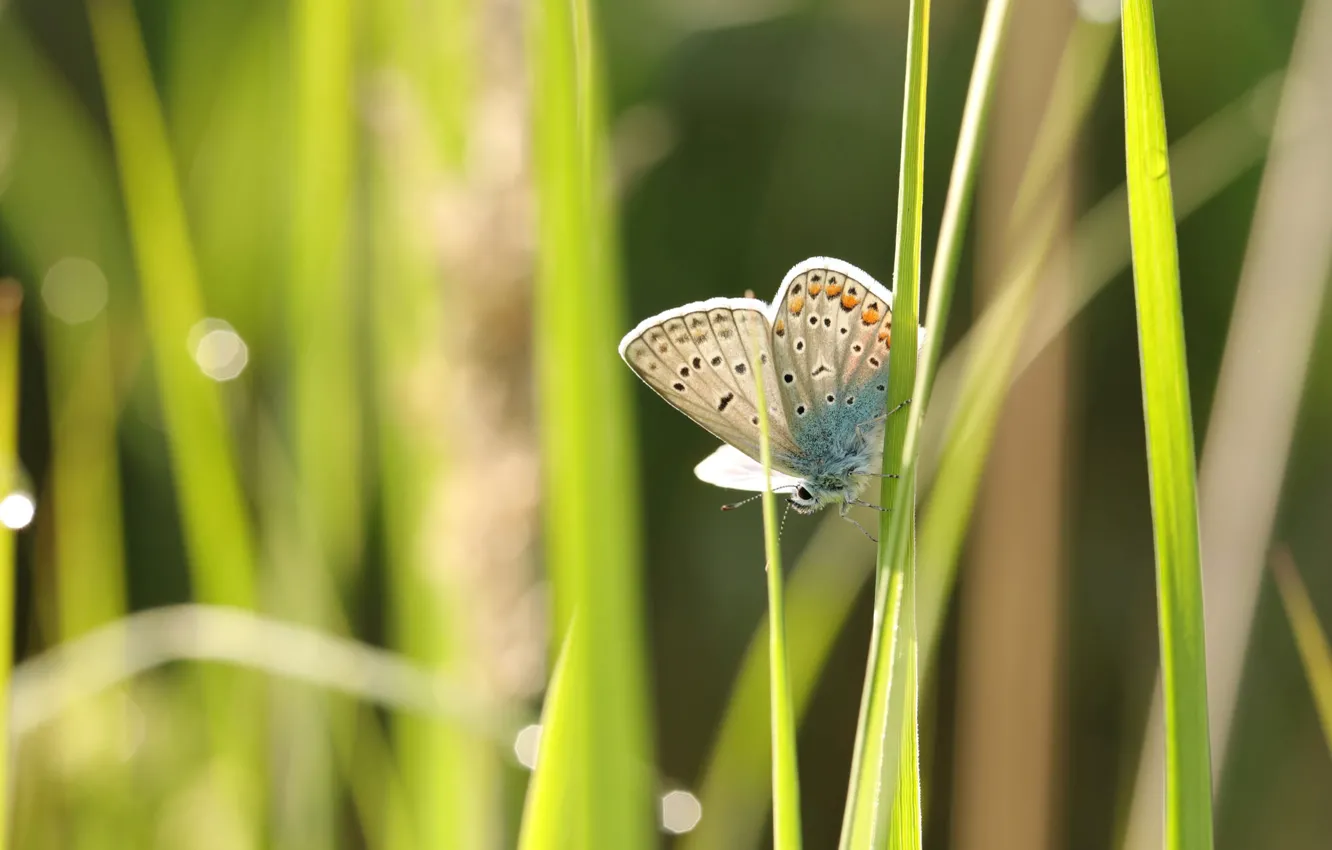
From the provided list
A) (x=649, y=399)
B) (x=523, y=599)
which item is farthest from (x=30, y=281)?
(x=523, y=599)

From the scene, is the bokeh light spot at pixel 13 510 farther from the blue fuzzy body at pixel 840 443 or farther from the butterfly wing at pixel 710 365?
the blue fuzzy body at pixel 840 443

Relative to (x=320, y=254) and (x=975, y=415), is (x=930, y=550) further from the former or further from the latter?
(x=320, y=254)

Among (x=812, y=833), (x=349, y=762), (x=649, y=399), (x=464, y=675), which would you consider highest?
(x=649, y=399)

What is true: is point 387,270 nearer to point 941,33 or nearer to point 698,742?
point 698,742

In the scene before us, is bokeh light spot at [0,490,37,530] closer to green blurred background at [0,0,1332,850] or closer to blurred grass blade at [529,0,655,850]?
green blurred background at [0,0,1332,850]

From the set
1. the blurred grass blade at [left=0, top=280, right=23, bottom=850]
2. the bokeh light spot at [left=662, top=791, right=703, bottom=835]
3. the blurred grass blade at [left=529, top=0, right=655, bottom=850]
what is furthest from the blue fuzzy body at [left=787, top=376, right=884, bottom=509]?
the blurred grass blade at [left=0, top=280, right=23, bottom=850]

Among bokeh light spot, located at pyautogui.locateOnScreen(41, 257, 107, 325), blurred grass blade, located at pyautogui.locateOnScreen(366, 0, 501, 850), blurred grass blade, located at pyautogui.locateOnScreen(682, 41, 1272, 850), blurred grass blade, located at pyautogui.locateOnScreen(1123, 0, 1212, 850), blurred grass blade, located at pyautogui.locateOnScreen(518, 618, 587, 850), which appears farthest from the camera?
bokeh light spot, located at pyautogui.locateOnScreen(41, 257, 107, 325)

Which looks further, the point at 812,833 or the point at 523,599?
the point at 812,833
